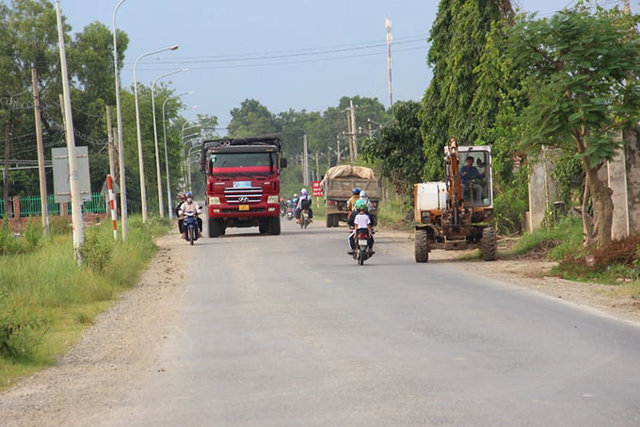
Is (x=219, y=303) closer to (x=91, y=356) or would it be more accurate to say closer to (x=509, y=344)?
(x=91, y=356)

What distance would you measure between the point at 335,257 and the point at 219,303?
425 inches

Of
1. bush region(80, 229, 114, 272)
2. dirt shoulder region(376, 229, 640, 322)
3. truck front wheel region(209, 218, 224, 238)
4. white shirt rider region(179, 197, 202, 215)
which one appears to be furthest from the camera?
truck front wheel region(209, 218, 224, 238)

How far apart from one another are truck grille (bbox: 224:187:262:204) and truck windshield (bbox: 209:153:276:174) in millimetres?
685

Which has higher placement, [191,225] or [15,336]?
[191,225]

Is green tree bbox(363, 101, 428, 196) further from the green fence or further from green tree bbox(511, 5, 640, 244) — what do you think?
green tree bbox(511, 5, 640, 244)

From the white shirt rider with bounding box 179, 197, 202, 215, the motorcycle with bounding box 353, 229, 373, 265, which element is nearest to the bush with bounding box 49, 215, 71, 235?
the white shirt rider with bounding box 179, 197, 202, 215

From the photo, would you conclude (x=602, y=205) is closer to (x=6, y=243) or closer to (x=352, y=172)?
(x=6, y=243)

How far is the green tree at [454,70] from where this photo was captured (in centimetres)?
3659

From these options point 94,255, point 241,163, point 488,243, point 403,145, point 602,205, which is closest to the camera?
point 602,205

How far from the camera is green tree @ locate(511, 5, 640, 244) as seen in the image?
19.5 meters

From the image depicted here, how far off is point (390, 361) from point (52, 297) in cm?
893

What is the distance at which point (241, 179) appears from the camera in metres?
39.1

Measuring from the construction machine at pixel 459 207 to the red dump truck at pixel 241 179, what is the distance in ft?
45.7

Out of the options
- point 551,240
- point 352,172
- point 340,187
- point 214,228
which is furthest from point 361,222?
point 352,172
